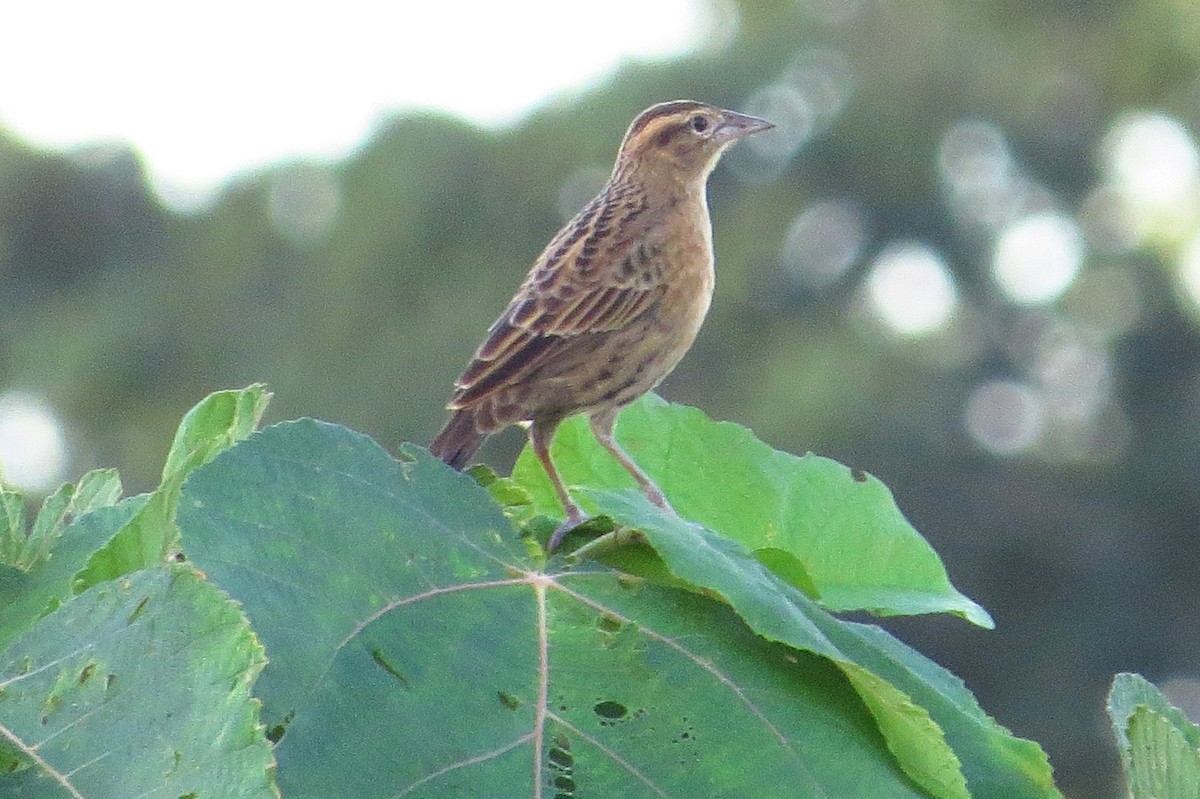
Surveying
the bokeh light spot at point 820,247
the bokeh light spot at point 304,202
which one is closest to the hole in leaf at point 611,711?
the bokeh light spot at point 820,247

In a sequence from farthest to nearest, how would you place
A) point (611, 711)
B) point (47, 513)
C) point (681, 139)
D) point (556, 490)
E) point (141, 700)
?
point (681, 139) → point (556, 490) → point (47, 513) → point (611, 711) → point (141, 700)

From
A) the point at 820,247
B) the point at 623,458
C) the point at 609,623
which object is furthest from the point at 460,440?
the point at 820,247

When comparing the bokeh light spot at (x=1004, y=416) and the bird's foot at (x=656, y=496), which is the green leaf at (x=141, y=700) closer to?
the bird's foot at (x=656, y=496)

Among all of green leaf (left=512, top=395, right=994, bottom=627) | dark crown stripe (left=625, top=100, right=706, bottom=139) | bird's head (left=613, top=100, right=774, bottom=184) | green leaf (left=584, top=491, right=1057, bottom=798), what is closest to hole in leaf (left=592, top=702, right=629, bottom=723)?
green leaf (left=584, top=491, right=1057, bottom=798)

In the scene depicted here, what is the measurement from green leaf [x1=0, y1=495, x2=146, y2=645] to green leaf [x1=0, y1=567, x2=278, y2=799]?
0.82 feet

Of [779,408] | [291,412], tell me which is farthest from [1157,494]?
[291,412]

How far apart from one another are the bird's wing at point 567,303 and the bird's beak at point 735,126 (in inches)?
39.2

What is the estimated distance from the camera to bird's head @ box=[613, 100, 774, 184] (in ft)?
20.6

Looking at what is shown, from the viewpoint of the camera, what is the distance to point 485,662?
68.8 inches

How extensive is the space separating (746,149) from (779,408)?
7.29 m

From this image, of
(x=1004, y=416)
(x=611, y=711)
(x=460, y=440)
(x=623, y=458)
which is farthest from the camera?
(x=1004, y=416)

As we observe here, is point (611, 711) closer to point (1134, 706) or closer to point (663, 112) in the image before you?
point (1134, 706)

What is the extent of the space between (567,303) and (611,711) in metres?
3.50

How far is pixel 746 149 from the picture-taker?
122 ft
